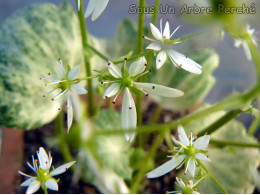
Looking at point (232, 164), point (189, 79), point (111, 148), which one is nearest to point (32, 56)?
point (111, 148)

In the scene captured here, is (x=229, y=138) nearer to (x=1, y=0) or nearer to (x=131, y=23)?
(x=131, y=23)

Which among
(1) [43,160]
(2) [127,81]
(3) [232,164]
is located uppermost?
(2) [127,81]

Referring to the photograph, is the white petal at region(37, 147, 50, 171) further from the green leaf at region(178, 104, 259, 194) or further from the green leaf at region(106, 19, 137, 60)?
the green leaf at region(106, 19, 137, 60)

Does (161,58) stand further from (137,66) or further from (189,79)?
(189,79)

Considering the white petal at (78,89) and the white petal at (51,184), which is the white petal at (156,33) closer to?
the white petal at (78,89)

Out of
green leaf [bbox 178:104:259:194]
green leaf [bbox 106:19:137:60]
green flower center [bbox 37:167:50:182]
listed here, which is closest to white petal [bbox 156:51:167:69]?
green flower center [bbox 37:167:50:182]
